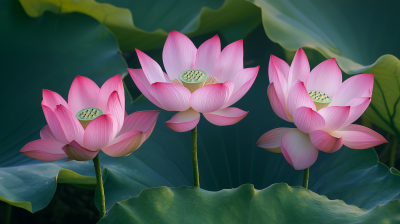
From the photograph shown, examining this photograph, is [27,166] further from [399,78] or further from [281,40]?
[399,78]

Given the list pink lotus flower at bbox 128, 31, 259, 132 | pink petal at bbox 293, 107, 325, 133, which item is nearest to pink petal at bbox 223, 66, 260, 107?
pink lotus flower at bbox 128, 31, 259, 132

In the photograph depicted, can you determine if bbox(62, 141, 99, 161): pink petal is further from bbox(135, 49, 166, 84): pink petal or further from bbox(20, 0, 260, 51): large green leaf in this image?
bbox(20, 0, 260, 51): large green leaf

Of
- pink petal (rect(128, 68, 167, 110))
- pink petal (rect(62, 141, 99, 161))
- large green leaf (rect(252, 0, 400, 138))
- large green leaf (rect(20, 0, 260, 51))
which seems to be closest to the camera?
pink petal (rect(62, 141, 99, 161))

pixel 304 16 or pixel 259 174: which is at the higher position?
pixel 304 16

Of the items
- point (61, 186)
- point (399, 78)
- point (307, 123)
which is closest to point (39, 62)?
point (61, 186)

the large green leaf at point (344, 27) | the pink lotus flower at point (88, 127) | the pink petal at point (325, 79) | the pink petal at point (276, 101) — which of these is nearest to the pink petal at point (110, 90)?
the pink lotus flower at point (88, 127)

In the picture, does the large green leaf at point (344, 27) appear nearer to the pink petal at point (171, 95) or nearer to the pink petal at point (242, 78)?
the pink petal at point (242, 78)
